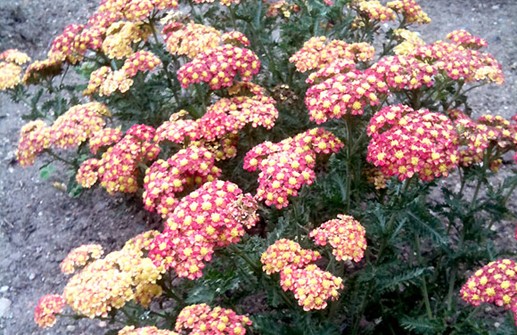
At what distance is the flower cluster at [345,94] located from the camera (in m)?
2.72

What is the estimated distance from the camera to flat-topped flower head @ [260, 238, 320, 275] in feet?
8.28

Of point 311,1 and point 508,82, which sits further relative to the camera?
point 508,82

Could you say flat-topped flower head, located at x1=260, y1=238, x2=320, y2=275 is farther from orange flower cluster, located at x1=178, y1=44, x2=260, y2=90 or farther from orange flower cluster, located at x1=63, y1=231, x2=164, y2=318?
orange flower cluster, located at x1=178, y1=44, x2=260, y2=90

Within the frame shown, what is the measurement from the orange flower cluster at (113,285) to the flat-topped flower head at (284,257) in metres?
0.45

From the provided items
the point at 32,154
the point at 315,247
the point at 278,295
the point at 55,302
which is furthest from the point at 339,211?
the point at 32,154

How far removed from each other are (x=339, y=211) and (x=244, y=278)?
0.67 meters

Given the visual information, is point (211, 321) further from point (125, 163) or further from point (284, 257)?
point (125, 163)

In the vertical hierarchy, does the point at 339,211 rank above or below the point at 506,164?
above

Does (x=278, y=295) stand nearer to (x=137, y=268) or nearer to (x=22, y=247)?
(x=137, y=268)

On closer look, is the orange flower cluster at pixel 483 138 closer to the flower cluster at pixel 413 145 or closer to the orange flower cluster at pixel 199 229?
the flower cluster at pixel 413 145

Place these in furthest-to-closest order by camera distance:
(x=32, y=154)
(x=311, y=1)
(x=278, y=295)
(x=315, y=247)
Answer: (x=311, y=1) < (x=32, y=154) < (x=315, y=247) < (x=278, y=295)

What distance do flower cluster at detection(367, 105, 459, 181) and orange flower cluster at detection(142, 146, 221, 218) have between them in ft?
2.65

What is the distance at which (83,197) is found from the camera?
476 centimetres

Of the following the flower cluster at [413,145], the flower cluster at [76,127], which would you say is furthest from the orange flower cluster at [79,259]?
the flower cluster at [413,145]
